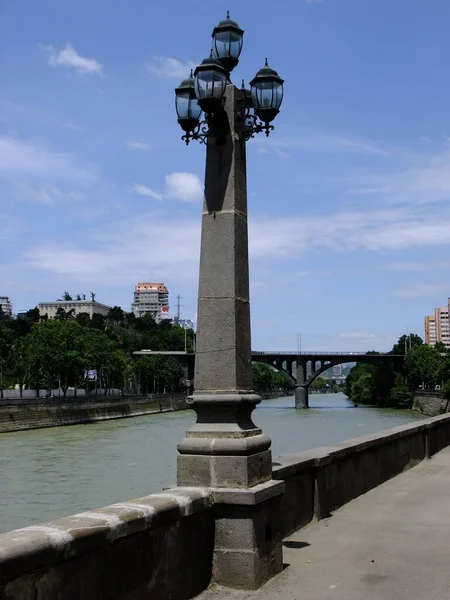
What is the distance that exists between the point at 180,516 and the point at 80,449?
1532 inches

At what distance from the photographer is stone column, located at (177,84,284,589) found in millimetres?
5785

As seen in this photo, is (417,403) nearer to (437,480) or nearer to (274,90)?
(437,480)

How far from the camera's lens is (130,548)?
15.1 ft

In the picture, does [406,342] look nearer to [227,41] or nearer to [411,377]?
[411,377]

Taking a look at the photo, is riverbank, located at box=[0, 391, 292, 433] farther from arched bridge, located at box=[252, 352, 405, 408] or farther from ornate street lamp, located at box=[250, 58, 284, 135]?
ornate street lamp, located at box=[250, 58, 284, 135]

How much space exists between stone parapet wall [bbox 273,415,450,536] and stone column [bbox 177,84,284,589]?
1.35 m

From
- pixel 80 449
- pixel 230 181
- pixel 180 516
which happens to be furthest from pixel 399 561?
pixel 80 449

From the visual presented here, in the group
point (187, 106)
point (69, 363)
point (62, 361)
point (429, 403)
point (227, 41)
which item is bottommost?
point (429, 403)

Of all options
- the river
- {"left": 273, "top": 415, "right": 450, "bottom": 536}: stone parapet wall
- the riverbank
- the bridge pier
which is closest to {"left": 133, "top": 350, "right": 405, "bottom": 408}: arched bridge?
the bridge pier

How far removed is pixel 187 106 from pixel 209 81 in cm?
49

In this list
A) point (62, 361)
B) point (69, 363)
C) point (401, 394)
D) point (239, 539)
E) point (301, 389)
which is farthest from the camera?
point (301, 389)

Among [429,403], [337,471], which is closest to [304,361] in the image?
[429,403]

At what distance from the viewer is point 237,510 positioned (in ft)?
19.0

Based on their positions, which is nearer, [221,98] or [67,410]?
[221,98]
